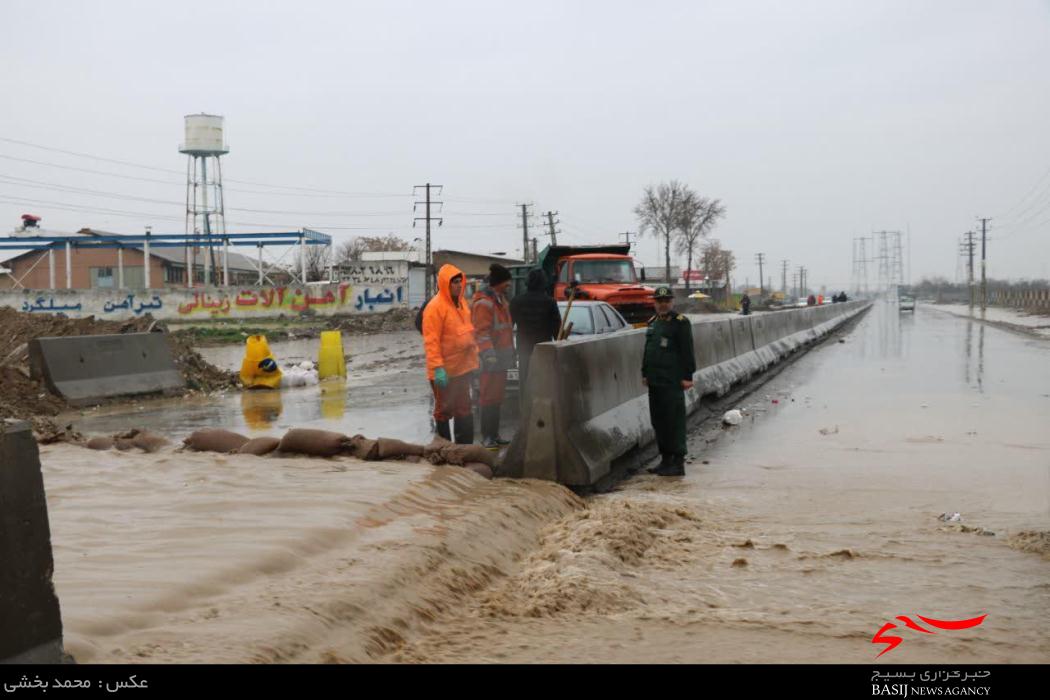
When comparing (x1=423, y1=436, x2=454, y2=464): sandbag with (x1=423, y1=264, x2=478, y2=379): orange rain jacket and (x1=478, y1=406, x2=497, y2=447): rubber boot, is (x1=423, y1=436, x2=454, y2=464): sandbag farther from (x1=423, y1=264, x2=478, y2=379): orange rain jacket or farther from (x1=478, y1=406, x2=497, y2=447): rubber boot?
(x1=478, y1=406, x2=497, y2=447): rubber boot

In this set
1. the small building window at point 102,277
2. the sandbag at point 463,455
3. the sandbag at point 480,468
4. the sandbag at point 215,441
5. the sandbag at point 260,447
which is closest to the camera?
the sandbag at point 480,468

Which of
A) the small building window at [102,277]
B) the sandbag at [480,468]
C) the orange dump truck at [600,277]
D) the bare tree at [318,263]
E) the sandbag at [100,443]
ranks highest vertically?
the bare tree at [318,263]

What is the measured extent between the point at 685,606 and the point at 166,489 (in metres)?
3.97

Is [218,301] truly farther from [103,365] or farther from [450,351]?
[450,351]

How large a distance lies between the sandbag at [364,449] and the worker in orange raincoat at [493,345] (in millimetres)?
1679

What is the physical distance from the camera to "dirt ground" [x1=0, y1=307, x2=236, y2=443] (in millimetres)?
14445

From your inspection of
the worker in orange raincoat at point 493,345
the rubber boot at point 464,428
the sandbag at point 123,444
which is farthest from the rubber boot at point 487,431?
the sandbag at point 123,444

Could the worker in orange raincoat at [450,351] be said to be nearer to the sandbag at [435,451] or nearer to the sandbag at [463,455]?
the sandbag at [435,451]

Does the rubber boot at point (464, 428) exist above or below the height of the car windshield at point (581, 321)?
below

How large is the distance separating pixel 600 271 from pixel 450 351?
1904 centimetres

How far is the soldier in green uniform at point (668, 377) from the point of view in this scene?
9.56 meters

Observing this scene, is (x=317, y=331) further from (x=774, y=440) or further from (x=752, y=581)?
(x=752, y=581)

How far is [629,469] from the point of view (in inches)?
391
